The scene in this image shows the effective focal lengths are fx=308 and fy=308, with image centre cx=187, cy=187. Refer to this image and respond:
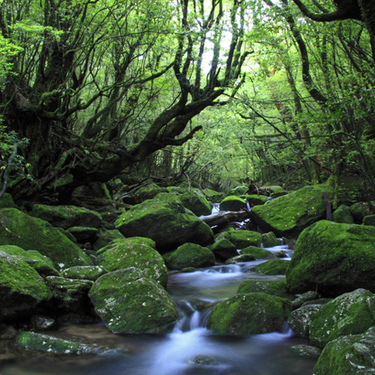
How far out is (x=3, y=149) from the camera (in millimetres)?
7691

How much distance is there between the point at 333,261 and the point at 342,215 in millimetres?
6935

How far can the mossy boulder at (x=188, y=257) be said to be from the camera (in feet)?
30.5

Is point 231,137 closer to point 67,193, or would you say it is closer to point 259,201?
point 259,201

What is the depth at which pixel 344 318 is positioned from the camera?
3.96 meters

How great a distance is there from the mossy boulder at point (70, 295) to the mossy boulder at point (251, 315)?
7.12ft

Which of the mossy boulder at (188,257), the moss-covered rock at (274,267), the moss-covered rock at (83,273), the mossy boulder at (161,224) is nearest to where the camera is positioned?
the moss-covered rock at (83,273)

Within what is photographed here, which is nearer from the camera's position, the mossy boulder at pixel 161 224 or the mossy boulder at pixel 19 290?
the mossy boulder at pixel 19 290

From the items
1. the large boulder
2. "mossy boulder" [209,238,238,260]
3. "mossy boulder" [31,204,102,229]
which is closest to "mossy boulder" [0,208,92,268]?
"mossy boulder" [31,204,102,229]

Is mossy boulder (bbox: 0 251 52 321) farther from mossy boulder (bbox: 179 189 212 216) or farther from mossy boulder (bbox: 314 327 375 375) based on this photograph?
mossy boulder (bbox: 179 189 212 216)

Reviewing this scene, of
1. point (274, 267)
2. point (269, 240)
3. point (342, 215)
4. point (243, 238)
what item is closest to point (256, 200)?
point (269, 240)

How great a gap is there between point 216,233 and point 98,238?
5822 millimetres

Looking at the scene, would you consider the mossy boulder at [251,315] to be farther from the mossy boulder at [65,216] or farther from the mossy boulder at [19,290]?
the mossy boulder at [65,216]

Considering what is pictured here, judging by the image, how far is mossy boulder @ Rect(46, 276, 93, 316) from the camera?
4887 mm

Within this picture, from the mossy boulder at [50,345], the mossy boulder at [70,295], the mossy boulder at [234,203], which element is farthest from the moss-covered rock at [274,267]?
the mossy boulder at [234,203]
